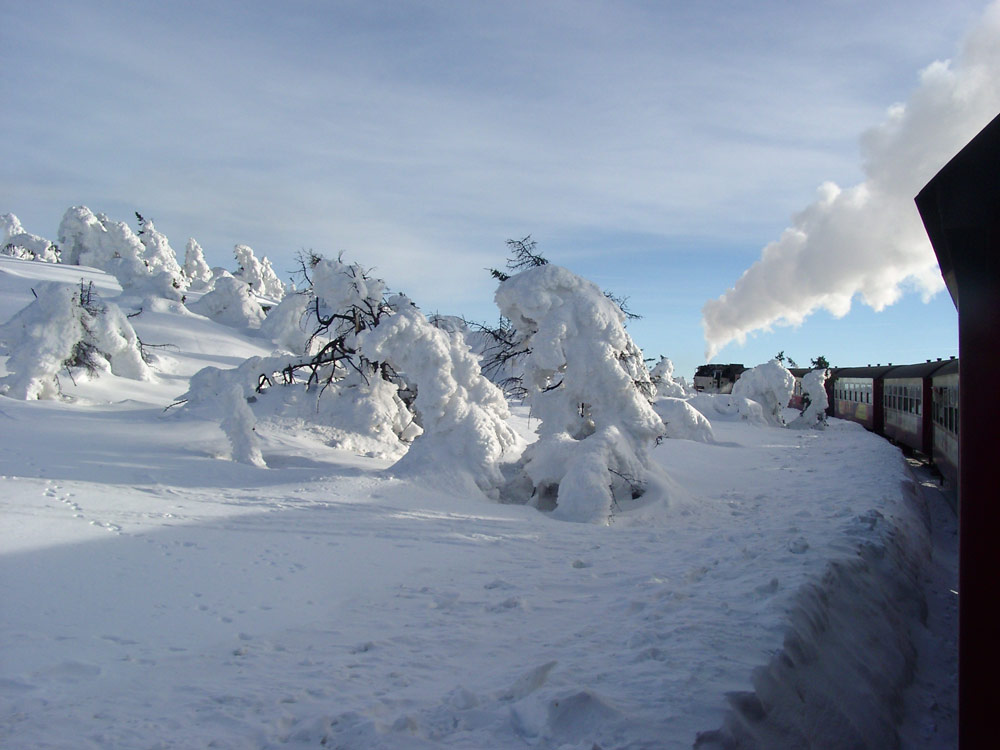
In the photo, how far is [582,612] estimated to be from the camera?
223 inches

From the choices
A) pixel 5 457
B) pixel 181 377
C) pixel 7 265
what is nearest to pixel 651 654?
pixel 5 457

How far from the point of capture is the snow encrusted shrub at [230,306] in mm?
36531

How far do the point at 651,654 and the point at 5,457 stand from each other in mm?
10032

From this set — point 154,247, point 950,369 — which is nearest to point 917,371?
point 950,369

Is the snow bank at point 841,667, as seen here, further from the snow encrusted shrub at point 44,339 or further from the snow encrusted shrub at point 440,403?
the snow encrusted shrub at point 44,339

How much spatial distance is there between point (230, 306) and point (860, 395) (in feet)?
111

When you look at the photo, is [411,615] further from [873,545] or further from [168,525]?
[873,545]

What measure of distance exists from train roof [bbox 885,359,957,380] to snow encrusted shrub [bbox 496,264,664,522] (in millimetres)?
9883

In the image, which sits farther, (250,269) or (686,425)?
(250,269)

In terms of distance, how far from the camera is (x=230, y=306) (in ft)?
120

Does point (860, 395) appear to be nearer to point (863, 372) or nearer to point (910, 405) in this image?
point (863, 372)

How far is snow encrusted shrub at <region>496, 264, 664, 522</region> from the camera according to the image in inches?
443

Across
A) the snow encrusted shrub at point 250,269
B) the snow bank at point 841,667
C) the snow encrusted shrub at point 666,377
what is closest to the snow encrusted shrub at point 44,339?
the snow bank at point 841,667

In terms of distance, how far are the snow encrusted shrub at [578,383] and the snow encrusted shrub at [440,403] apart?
90 centimetres
